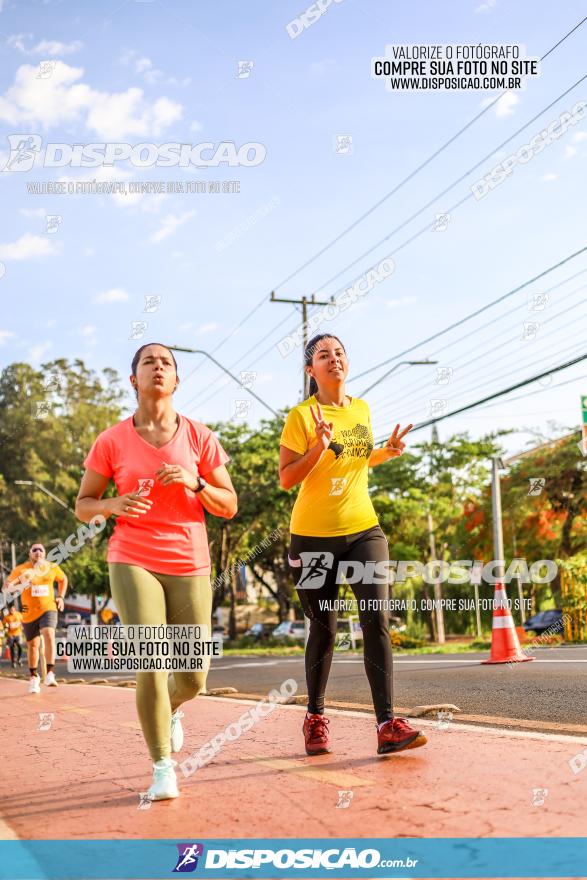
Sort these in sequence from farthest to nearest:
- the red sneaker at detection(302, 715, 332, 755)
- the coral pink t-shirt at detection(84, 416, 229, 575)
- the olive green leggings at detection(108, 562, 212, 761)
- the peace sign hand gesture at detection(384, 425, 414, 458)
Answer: the peace sign hand gesture at detection(384, 425, 414, 458)
the red sneaker at detection(302, 715, 332, 755)
the coral pink t-shirt at detection(84, 416, 229, 575)
the olive green leggings at detection(108, 562, 212, 761)

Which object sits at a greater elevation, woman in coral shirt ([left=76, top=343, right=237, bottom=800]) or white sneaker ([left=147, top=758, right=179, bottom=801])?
woman in coral shirt ([left=76, top=343, right=237, bottom=800])

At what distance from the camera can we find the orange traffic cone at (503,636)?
1327 cm

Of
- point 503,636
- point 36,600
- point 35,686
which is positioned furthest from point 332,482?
point 503,636

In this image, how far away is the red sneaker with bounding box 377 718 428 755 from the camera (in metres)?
4.51

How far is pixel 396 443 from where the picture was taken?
5305 millimetres

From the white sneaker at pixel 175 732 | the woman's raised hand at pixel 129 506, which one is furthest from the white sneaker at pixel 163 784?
the woman's raised hand at pixel 129 506

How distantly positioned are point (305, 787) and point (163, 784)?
57cm

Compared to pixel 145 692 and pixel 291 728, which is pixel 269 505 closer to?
pixel 291 728

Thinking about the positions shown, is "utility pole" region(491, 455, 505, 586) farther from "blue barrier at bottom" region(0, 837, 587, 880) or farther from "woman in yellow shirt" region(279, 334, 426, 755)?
→ "blue barrier at bottom" region(0, 837, 587, 880)

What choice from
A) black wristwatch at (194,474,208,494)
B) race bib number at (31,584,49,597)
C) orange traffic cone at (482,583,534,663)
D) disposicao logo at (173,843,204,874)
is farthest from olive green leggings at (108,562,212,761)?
orange traffic cone at (482,583,534,663)

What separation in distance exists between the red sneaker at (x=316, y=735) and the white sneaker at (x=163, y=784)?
1076 mm

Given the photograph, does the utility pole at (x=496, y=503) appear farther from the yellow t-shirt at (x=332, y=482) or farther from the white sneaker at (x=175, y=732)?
the white sneaker at (x=175, y=732)

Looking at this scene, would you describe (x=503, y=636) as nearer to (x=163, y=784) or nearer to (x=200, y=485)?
(x=200, y=485)

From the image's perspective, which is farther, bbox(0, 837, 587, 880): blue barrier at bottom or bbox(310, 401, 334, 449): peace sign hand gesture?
bbox(310, 401, 334, 449): peace sign hand gesture
